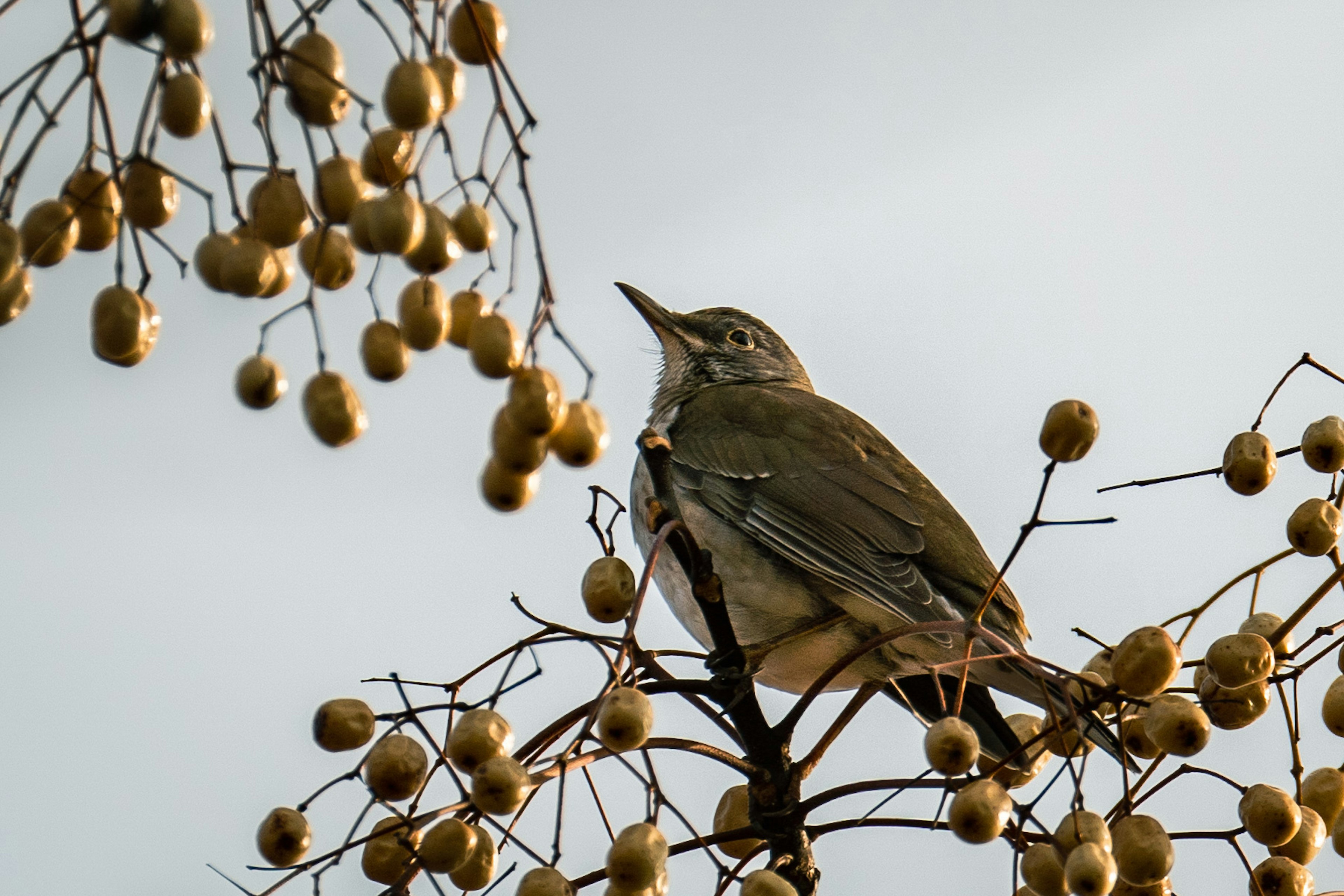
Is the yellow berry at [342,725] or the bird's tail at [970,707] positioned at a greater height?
the bird's tail at [970,707]

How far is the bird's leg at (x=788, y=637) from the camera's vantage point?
4.61 meters

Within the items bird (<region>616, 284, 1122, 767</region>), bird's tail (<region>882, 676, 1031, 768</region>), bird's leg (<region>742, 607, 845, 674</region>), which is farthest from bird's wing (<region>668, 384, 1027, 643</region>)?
bird's tail (<region>882, 676, 1031, 768</region>)

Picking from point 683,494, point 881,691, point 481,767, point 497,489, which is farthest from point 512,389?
point 683,494

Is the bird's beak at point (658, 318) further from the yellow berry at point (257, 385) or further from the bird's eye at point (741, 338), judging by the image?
the yellow berry at point (257, 385)

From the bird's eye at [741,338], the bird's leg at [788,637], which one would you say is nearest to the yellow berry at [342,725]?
the bird's leg at [788,637]

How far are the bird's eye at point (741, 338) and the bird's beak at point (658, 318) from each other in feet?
1.03

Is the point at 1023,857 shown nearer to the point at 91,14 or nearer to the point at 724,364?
the point at 91,14

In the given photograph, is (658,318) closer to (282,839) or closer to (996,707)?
(996,707)

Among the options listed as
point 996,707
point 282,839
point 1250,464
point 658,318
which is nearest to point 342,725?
point 282,839

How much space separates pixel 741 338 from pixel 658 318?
0.62m

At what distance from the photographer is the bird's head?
282 inches

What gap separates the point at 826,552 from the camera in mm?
5309

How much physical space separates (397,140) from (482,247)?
0.25m

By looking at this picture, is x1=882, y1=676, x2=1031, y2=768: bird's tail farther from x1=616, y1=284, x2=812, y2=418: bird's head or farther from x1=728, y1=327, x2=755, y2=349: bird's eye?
x1=728, y1=327, x2=755, y2=349: bird's eye
